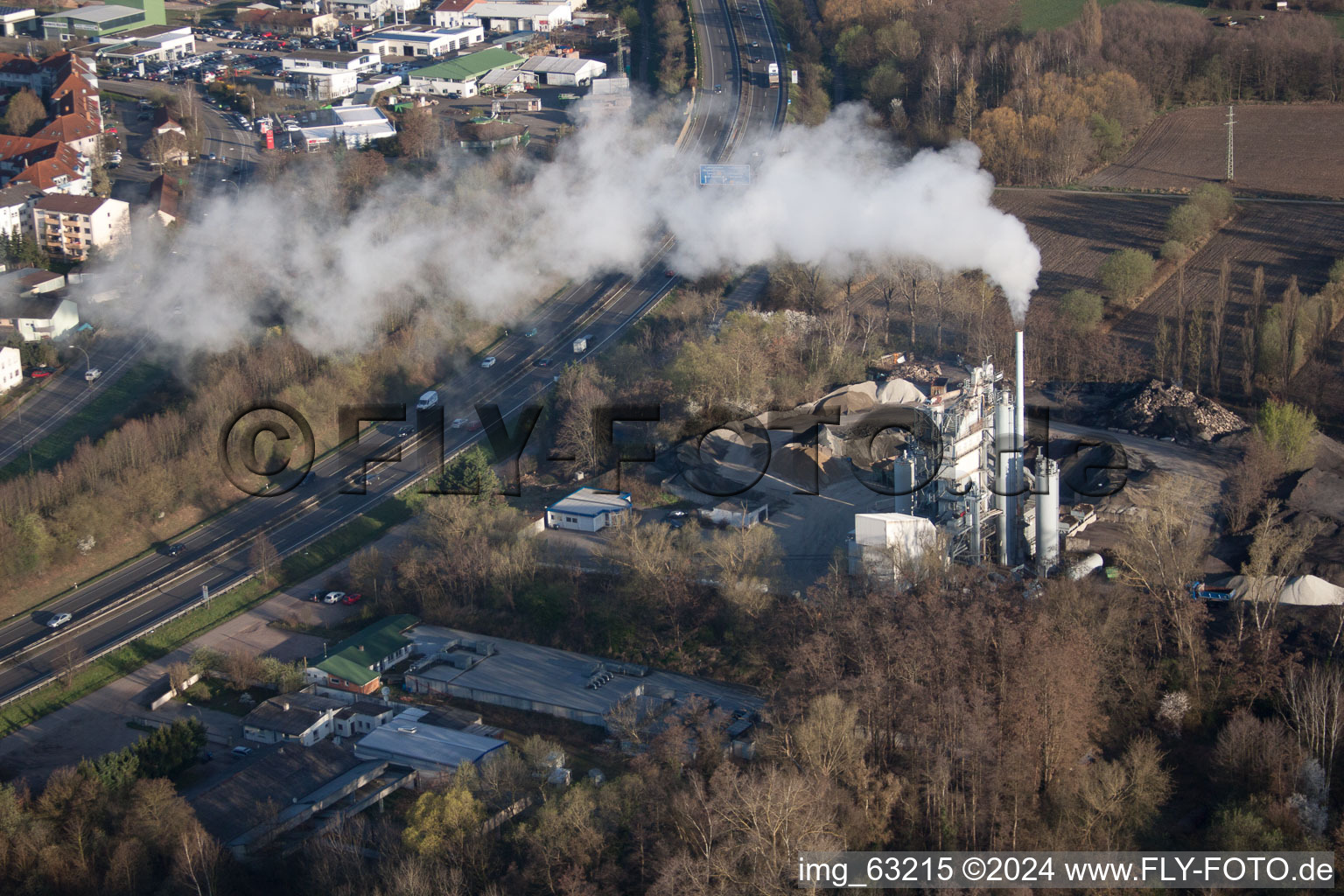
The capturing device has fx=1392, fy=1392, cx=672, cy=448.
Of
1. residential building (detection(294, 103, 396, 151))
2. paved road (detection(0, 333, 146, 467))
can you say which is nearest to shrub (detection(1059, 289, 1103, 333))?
paved road (detection(0, 333, 146, 467))

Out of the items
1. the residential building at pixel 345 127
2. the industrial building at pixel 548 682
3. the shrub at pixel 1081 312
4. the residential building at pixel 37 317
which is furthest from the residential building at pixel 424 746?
the residential building at pixel 345 127

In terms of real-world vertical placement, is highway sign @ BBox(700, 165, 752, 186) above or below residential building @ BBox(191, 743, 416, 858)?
above

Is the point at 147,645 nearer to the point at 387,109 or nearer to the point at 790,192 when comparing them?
the point at 790,192

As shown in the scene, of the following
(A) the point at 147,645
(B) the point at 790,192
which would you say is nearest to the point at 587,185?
(B) the point at 790,192

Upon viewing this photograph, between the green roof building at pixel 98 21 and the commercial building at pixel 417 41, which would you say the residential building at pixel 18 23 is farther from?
the commercial building at pixel 417 41

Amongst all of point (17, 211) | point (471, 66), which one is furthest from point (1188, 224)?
point (17, 211)

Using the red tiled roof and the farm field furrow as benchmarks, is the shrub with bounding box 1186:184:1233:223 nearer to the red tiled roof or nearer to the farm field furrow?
the farm field furrow
